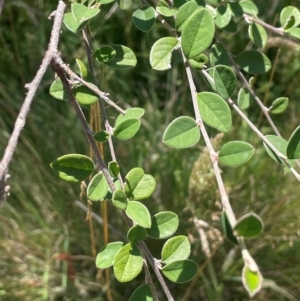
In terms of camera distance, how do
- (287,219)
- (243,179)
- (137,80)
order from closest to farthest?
(287,219)
(243,179)
(137,80)

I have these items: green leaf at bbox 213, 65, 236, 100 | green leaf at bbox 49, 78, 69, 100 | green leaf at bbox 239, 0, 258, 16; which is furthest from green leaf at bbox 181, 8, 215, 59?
green leaf at bbox 239, 0, 258, 16

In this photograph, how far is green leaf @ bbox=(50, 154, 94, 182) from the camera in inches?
18.7

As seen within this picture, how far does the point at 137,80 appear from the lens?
5.22 feet

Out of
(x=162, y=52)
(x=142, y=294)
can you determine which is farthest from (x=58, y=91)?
(x=142, y=294)

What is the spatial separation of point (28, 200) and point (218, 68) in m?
0.94

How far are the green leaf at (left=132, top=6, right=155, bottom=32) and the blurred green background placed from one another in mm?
512

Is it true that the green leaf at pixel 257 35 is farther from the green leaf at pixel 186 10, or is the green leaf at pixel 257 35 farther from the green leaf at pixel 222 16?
the green leaf at pixel 186 10

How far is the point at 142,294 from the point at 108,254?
6 cm

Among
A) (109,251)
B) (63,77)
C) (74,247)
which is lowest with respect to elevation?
(74,247)

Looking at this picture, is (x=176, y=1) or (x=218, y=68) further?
(x=176, y=1)

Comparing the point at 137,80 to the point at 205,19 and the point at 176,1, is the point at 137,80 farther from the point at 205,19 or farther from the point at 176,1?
the point at 205,19

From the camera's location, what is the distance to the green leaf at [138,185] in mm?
468

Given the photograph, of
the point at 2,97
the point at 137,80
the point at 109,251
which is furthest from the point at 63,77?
the point at 137,80

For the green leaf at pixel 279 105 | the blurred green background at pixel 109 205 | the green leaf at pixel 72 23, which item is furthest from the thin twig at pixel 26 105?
the blurred green background at pixel 109 205
